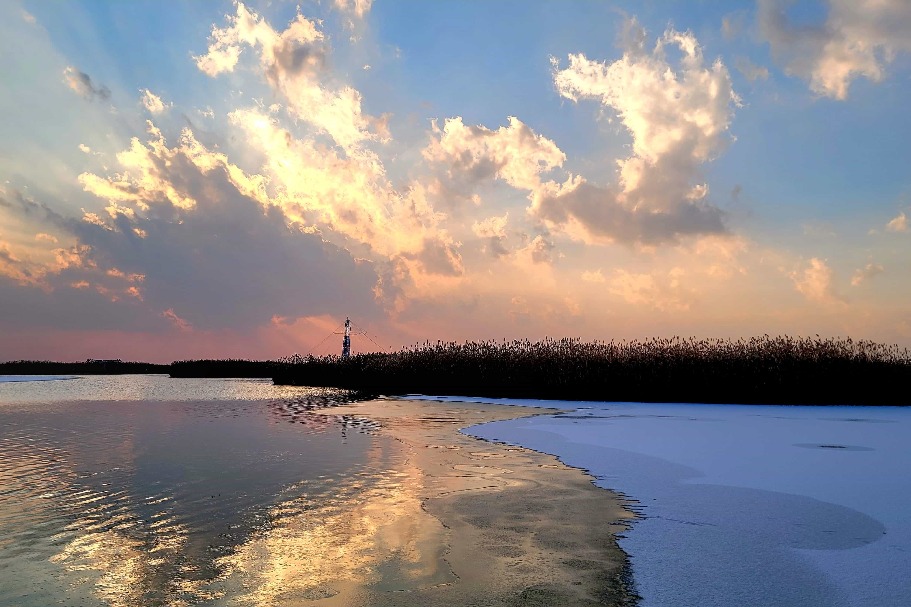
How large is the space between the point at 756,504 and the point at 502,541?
2.53 meters

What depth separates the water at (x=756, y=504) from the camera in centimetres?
347

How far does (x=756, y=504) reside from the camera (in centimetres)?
537

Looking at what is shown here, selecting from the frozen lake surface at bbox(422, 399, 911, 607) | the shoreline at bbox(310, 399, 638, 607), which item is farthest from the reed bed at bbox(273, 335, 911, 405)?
the shoreline at bbox(310, 399, 638, 607)

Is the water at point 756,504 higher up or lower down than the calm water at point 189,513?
higher up

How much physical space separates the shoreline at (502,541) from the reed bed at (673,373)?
481 inches

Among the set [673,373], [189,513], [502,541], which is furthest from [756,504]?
[673,373]

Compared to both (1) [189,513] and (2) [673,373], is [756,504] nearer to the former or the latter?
(1) [189,513]

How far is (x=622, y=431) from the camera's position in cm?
1079

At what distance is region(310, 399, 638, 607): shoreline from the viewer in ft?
10.9

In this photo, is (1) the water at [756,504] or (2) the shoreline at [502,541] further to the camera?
(1) the water at [756,504]

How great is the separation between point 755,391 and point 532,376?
23.4 ft

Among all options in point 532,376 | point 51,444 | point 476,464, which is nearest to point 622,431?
point 476,464

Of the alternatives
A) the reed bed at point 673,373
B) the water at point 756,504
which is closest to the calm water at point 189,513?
the water at point 756,504

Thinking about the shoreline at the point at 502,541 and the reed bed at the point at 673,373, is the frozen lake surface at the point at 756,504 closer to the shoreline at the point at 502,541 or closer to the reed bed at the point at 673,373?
the shoreline at the point at 502,541
